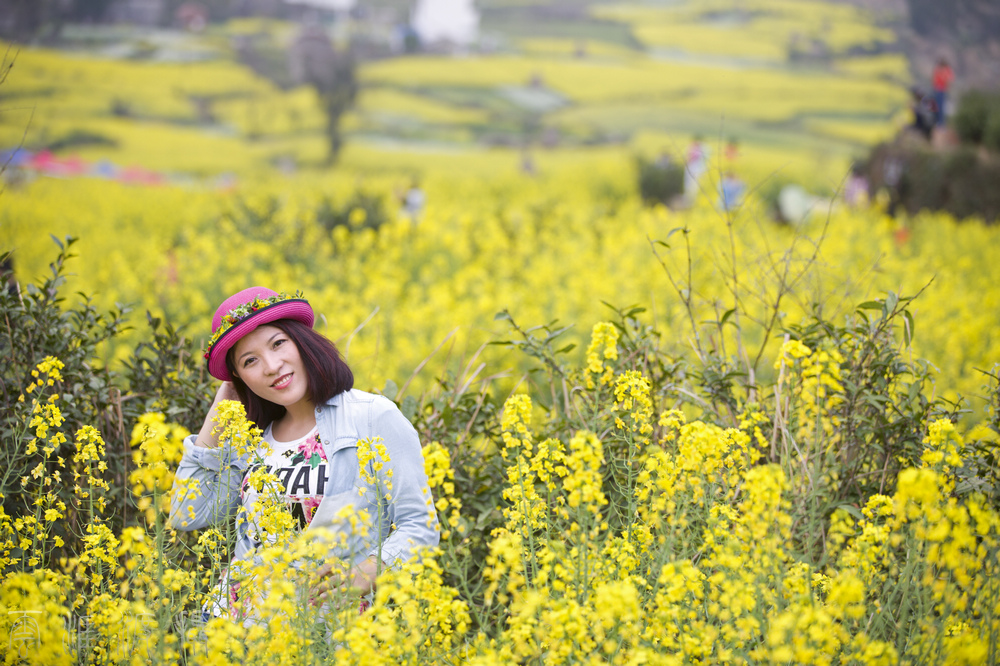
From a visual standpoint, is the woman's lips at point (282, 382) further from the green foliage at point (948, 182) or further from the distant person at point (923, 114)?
the distant person at point (923, 114)

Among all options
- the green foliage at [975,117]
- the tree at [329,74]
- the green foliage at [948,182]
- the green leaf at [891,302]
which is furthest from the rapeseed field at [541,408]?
the green foliage at [975,117]

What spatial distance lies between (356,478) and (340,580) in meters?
0.49

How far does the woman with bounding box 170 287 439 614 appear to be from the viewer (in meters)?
2.14

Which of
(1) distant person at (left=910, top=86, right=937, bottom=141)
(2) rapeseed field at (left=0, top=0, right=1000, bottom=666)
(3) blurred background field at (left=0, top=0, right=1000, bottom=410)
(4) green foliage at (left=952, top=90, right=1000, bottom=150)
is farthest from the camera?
(1) distant person at (left=910, top=86, right=937, bottom=141)

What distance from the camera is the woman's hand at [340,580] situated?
5.64 ft

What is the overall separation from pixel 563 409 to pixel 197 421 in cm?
150

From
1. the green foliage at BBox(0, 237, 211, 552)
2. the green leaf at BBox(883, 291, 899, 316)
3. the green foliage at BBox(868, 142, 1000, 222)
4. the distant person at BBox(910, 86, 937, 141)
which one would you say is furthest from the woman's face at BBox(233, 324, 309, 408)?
the distant person at BBox(910, 86, 937, 141)

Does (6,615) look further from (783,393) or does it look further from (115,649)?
(783,393)

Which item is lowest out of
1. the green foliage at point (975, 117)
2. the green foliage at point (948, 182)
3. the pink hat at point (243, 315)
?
the pink hat at point (243, 315)

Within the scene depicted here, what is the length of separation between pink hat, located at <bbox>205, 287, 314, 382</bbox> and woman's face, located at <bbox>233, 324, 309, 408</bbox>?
0.14 ft

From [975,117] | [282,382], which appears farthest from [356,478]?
[975,117]

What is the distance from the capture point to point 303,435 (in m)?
2.33

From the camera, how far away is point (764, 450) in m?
2.79

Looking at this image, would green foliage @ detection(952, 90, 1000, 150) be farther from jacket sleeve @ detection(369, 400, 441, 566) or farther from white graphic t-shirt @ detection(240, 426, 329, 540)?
white graphic t-shirt @ detection(240, 426, 329, 540)
